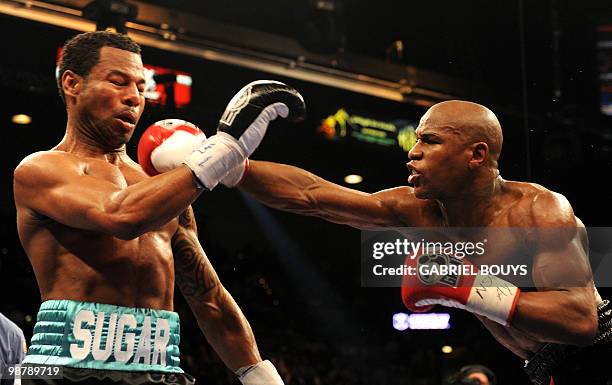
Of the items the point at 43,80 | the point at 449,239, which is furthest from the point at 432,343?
the point at 449,239

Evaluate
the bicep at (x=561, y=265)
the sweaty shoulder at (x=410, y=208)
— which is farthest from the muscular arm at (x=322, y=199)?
the bicep at (x=561, y=265)

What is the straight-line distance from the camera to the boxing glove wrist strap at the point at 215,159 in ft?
7.15

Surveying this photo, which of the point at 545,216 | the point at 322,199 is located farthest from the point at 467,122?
the point at 322,199

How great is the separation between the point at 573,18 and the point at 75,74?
10.1 feet

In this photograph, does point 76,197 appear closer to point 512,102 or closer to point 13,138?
point 512,102

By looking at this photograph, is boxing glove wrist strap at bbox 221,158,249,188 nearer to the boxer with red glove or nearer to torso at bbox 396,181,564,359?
the boxer with red glove

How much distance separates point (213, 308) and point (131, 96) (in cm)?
73

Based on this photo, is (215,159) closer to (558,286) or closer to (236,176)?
(236,176)

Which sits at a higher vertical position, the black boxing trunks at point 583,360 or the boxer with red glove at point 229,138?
the boxer with red glove at point 229,138

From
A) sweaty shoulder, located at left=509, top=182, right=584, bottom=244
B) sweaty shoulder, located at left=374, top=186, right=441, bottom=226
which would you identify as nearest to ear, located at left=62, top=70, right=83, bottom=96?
sweaty shoulder, located at left=374, top=186, right=441, bottom=226

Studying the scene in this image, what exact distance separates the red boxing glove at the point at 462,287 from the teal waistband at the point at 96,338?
0.93 metres

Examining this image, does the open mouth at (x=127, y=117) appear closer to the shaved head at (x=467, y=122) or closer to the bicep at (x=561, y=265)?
the shaved head at (x=467, y=122)

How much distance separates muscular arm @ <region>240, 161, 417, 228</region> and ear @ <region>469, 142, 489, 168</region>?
269 mm

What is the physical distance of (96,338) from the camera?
86.1 inches
